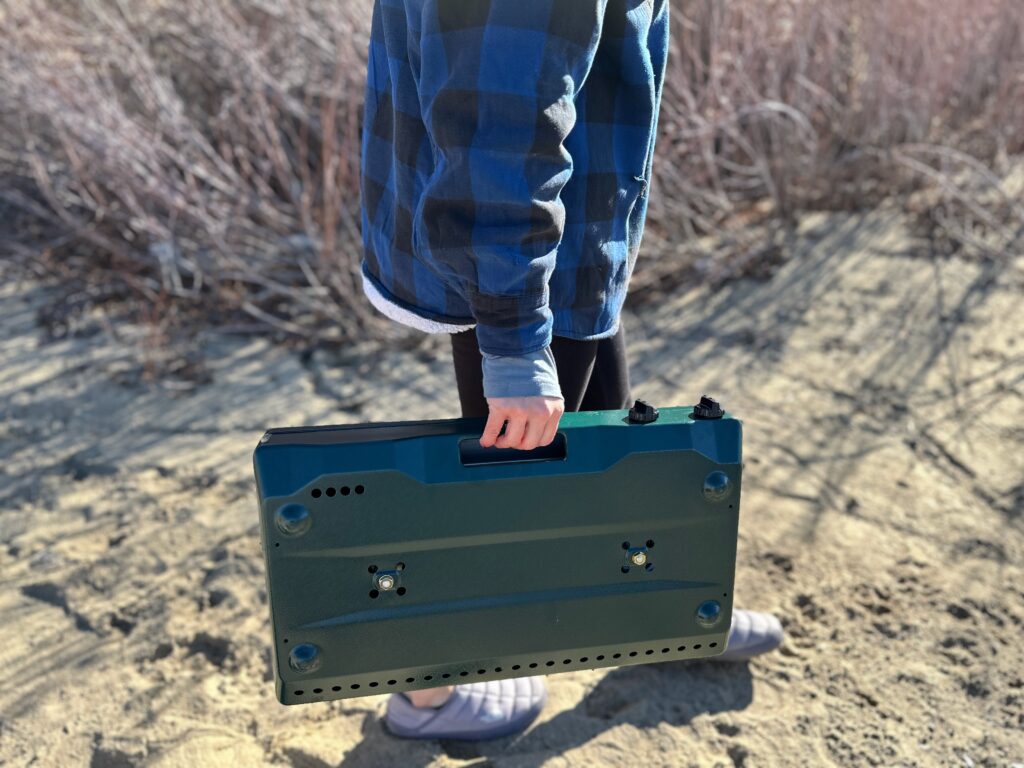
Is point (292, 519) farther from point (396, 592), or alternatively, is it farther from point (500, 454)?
point (500, 454)

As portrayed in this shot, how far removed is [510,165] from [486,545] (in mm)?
539

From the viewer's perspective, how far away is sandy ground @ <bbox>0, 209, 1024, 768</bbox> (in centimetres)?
190

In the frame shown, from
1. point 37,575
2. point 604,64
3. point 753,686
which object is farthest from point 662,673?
point 37,575

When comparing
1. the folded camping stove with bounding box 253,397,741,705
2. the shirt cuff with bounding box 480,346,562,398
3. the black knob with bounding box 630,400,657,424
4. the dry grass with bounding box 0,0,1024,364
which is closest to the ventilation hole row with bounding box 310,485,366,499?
the folded camping stove with bounding box 253,397,741,705

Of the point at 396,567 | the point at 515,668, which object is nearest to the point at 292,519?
the point at 396,567

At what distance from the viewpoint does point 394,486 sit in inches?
52.6

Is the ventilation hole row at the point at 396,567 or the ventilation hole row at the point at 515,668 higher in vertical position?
the ventilation hole row at the point at 396,567

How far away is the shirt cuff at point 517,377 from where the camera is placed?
128cm

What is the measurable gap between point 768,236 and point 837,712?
233 centimetres

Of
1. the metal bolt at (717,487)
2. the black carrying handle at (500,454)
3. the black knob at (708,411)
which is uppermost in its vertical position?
the black knob at (708,411)

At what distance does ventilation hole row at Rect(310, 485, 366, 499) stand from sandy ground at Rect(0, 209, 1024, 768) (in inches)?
29.7

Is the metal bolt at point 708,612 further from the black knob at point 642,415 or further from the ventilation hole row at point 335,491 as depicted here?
the ventilation hole row at point 335,491

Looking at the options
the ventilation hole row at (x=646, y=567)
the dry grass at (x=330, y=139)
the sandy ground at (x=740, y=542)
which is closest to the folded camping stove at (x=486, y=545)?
the ventilation hole row at (x=646, y=567)

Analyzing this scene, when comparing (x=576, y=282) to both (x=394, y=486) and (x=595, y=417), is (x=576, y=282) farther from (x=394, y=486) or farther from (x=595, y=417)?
(x=394, y=486)
